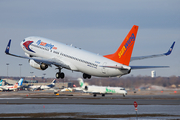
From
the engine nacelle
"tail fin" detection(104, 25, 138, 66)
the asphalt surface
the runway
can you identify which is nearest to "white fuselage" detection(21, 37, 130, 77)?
"tail fin" detection(104, 25, 138, 66)

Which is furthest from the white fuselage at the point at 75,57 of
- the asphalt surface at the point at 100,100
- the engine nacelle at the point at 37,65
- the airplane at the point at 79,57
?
the asphalt surface at the point at 100,100

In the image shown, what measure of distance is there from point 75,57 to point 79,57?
123cm

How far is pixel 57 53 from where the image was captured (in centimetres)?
7250

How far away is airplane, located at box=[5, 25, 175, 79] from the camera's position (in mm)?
61812

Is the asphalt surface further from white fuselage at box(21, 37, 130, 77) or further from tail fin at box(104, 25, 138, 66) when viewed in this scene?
tail fin at box(104, 25, 138, 66)

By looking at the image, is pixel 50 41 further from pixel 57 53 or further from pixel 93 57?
pixel 93 57

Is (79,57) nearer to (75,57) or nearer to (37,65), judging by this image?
(75,57)

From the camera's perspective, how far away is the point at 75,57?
226ft

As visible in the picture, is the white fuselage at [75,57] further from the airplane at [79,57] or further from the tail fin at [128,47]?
the tail fin at [128,47]

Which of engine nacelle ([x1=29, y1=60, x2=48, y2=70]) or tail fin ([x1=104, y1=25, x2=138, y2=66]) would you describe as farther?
engine nacelle ([x1=29, y1=60, x2=48, y2=70])

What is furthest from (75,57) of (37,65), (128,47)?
(128,47)

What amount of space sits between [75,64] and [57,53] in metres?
5.72

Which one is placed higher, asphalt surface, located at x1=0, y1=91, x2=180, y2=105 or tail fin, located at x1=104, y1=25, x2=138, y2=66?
tail fin, located at x1=104, y1=25, x2=138, y2=66

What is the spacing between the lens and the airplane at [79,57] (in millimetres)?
61812
